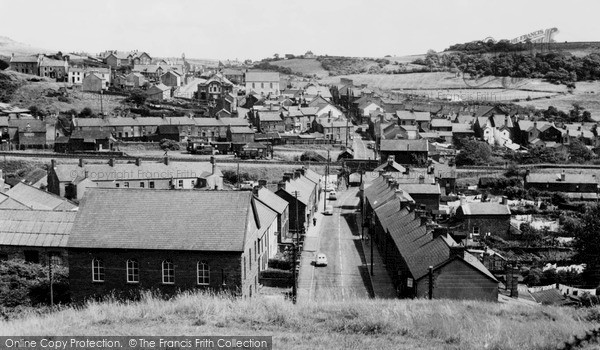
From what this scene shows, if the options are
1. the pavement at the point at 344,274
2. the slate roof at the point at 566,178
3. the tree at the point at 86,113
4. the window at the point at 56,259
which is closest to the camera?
the window at the point at 56,259

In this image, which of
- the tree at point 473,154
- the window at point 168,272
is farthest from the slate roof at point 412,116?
the window at point 168,272

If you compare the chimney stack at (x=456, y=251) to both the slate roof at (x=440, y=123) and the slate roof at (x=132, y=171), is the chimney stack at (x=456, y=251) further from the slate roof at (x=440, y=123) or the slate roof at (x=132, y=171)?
the slate roof at (x=440, y=123)

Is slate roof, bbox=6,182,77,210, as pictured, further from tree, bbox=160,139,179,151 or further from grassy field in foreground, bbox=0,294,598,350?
tree, bbox=160,139,179,151

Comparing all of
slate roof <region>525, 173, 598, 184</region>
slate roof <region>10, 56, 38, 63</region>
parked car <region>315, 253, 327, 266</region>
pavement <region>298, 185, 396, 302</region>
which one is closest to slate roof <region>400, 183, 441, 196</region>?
pavement <region>298, 185, 396, 302</region>

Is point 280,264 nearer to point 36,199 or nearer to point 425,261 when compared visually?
point 425,261

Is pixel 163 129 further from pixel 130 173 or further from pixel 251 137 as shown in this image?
pixel 130 173

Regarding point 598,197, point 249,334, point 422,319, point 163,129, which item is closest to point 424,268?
point 422,319

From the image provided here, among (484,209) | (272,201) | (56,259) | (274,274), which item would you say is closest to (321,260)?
(274,274)
